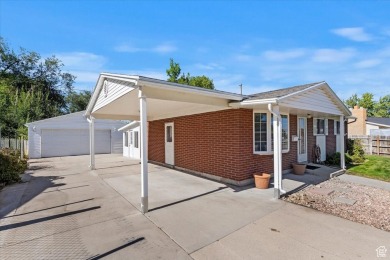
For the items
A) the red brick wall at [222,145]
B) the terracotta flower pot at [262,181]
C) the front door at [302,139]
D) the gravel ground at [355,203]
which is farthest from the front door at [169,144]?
the gravel ground at [355,203]

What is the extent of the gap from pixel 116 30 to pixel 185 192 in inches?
285

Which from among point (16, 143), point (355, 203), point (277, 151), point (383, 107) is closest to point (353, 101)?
point (383, 107)

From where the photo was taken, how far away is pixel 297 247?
3.47m

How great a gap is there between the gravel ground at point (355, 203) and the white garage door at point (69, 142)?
17992 millimetres

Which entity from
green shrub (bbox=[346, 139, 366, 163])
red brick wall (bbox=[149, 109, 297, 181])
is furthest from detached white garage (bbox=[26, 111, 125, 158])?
green shrub (bbox=[346, 139, 366, 163])

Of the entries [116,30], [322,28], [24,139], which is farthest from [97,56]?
[322,28]

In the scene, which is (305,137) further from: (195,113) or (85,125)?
(85,125)

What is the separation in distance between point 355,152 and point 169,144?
35.2ft

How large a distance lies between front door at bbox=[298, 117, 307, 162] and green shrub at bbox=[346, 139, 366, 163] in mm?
3928

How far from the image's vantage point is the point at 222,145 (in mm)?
7707

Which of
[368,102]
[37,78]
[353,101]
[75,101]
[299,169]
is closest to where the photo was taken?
[299,169]

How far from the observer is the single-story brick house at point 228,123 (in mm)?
5675

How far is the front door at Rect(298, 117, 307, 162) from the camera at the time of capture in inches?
373

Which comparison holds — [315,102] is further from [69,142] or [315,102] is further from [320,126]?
[69,142]
